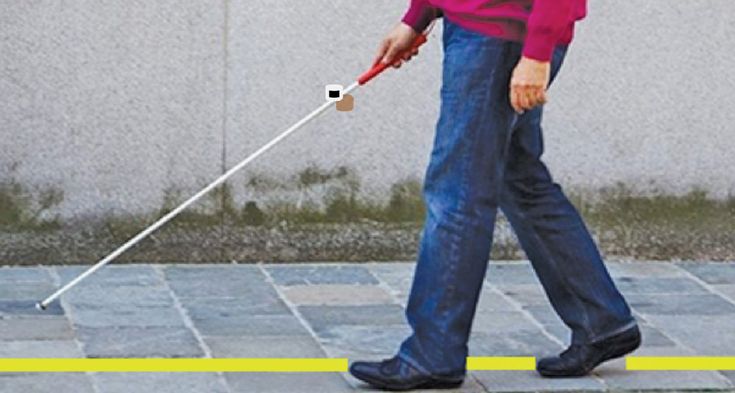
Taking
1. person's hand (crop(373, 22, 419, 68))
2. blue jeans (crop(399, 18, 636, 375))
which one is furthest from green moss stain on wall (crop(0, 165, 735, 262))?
blue jeans (crop(399, 18, 636, 375))

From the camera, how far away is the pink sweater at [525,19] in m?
4.99

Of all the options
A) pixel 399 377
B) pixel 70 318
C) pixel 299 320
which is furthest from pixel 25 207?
pixel 399 377

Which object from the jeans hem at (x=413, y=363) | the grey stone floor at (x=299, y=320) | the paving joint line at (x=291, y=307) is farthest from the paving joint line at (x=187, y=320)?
the jeans hem at (x=413, y=363)

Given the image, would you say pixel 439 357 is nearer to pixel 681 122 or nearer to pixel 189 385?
pixel 189 385

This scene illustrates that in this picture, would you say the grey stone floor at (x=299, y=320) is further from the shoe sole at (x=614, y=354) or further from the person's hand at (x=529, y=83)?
the person's hand at (x=529, y=83)

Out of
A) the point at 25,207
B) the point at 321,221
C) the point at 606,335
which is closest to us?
the point at 606,335

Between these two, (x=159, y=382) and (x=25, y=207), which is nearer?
(x=159, y=382)

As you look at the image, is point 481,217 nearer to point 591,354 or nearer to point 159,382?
point 591,354

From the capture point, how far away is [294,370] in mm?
5531

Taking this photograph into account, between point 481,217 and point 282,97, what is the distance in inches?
78.8

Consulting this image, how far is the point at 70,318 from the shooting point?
6.14 meters

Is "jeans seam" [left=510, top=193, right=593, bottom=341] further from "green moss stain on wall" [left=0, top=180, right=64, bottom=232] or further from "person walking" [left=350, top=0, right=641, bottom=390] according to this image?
"green moss stain on wall" [left=0, top=180, right=64, bottom=232]

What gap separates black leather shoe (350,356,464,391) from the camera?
5.29 meters

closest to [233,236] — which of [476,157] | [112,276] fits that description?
[112,276]
